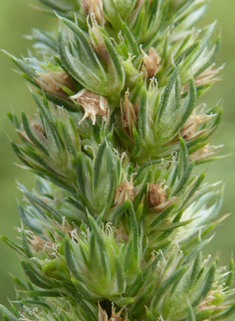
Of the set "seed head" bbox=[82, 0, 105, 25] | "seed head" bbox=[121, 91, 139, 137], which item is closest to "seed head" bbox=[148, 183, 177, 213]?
"seed head" bbox=[121, 91, 139, 137]

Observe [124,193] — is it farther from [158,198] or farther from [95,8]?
[95,8]

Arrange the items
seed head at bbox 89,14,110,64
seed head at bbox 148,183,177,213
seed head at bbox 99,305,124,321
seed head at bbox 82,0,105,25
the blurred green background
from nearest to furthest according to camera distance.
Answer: seed head at bbox 99,305,124,321
seed head at bbox 148,183,177,213
seed head at bbox 89,14,110,64
seed head at bbox 82,0,105,25
the blurred green background

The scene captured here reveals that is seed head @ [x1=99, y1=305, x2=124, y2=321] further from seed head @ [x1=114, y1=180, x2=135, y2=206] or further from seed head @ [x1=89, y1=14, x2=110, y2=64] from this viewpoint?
seed head @ [x1=89, y1=14, x2=110, y2=64]

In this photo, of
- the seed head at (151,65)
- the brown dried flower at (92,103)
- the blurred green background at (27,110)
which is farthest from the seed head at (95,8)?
the blurred green background at (27,110)

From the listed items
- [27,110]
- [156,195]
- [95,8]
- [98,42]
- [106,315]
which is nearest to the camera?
[106,315]

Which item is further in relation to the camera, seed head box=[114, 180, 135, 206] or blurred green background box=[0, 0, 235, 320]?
blurred green background box=[0, 0, 235, 320]

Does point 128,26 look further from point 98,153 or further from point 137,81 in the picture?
point 98,153

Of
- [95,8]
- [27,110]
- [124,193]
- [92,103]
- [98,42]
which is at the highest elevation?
[27,110]

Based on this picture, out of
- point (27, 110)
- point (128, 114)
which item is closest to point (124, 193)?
point (128, 114)
